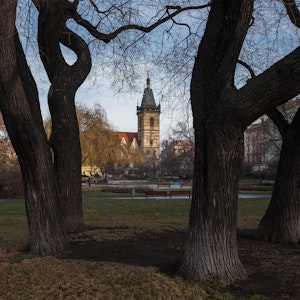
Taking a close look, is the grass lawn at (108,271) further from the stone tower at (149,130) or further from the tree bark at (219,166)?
the stone tower at (149,130)

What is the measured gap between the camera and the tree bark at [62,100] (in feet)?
29.1

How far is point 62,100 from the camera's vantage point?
8977 millimetres

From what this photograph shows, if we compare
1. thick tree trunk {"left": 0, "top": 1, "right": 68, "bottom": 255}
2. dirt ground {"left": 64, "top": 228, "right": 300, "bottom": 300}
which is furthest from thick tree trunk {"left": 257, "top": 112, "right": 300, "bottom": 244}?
thick tree trunk {"left": 0, "top": 1, "right": 68, "bottom": 255}

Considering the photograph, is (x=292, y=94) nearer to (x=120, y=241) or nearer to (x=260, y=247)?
(x=260, y=247)

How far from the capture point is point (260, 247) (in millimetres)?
7844

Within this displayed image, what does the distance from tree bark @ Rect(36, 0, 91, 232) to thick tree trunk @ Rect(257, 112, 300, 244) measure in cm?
441

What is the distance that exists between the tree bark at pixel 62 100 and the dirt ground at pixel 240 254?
1.31 m

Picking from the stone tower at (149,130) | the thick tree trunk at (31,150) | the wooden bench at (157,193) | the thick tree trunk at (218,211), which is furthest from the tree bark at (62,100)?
the stone tower at (149,130)

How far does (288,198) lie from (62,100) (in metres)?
5.26

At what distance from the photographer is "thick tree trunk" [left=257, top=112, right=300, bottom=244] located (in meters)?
8.24

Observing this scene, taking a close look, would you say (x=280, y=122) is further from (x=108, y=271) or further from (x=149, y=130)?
(x=149, y=130)

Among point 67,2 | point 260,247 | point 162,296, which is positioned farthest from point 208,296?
point 67,2

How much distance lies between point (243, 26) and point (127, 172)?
72.5m

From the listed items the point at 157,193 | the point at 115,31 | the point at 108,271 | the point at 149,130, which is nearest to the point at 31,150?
the point at 108,271
